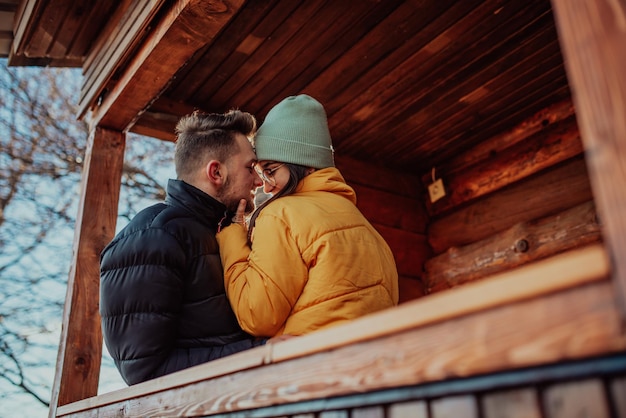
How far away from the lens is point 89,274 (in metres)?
3.59

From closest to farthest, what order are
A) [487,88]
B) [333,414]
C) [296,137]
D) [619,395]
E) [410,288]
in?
[619,395] → [333,414] → [296,137] → [487,88] → [410,288]

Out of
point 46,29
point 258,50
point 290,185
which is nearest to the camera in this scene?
point 290,185

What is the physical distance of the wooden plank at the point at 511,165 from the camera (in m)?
4.26

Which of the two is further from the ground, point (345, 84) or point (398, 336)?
point (345, 84)

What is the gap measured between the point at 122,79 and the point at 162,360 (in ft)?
6.18

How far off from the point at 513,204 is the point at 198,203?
2.69 metres

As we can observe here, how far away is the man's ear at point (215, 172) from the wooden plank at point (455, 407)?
1779mm

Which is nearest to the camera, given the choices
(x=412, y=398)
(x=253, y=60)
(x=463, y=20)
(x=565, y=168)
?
(x=412, y=398)

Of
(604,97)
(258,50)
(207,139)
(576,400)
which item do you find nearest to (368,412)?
(576,400)

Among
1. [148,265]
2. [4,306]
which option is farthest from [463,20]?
[4,306]

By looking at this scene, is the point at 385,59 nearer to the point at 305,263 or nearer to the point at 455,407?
the point at 305,263

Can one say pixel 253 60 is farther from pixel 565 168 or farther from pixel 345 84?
pixel 565 168

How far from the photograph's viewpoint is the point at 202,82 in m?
4.13

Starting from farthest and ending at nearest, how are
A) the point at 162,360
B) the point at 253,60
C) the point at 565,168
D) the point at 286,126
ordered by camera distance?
the point at 565,168 < the point at 253,60 < the point at 286,126 < the point at 162,360
